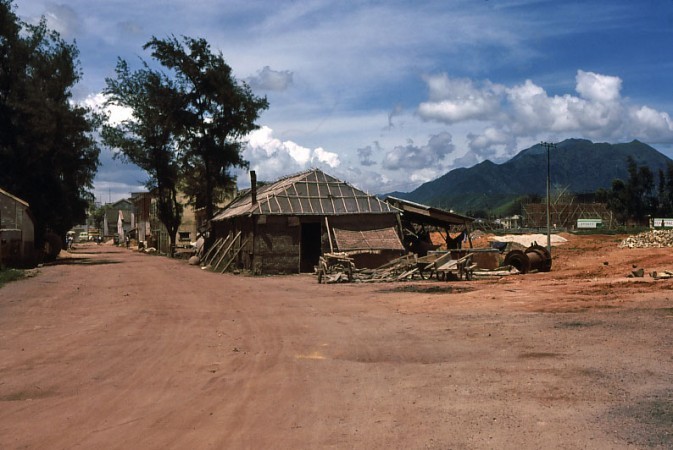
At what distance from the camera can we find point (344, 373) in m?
8.80

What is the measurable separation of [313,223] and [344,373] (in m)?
22.8

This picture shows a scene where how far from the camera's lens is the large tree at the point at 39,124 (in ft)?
132

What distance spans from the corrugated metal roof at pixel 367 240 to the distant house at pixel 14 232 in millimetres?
17796

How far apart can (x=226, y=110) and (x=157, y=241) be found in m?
30.7

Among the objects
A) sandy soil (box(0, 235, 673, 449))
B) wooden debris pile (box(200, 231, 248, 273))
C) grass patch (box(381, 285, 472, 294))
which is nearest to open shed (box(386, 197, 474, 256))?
wooden debris pile (box(200, 231, 248, 273))

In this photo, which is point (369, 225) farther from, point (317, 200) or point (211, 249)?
point (211, 249)

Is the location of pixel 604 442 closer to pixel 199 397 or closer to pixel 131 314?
pixel 199 397

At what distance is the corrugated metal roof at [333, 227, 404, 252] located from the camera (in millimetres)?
29750

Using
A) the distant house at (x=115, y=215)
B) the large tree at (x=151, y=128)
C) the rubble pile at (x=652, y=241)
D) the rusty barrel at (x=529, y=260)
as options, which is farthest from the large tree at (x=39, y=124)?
the distant house at (x=115, y=215)

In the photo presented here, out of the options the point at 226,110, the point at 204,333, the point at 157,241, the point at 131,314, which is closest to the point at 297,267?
the point at 131,314

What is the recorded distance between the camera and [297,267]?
30.4 meters

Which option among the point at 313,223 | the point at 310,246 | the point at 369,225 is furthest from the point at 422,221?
the point at 313,223

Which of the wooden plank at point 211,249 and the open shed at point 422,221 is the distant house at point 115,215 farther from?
the open shed at point 422,221

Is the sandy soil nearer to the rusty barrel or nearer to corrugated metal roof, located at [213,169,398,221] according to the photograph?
the rusty barrel
